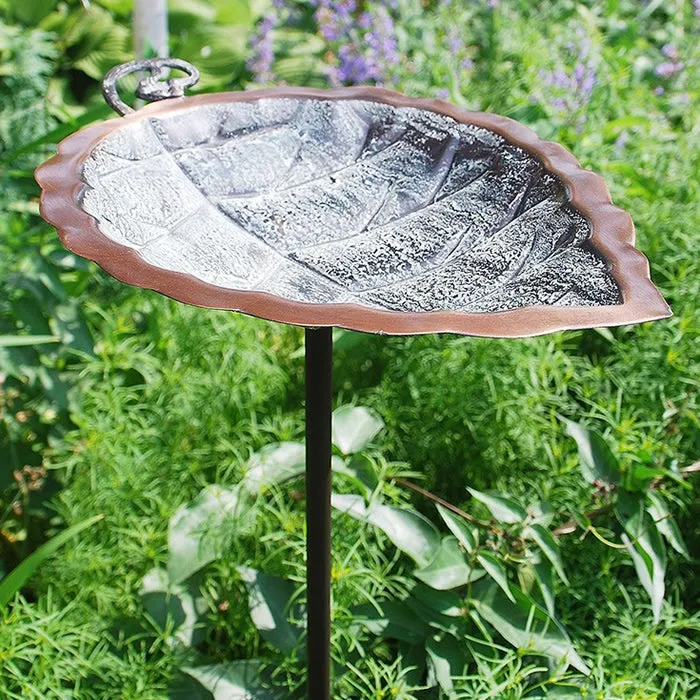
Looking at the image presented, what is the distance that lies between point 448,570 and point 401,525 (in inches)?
4.7

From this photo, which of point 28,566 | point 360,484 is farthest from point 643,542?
point 28,566

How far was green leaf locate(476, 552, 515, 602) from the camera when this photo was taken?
1.66 meters

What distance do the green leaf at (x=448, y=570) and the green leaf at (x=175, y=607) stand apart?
1.47 feet

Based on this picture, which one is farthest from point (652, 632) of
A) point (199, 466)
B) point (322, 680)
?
point (199, 466)

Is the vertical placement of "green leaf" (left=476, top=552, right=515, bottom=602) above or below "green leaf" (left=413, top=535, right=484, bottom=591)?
above

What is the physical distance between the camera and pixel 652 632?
1.78 m

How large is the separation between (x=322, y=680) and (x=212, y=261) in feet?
2.26

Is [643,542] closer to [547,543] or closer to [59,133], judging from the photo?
[547,543]

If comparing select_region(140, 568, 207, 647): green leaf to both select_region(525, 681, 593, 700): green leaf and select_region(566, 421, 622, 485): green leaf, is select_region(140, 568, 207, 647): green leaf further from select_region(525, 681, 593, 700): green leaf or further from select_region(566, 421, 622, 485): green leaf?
select_region(566, 421, 622, 485): green leaf

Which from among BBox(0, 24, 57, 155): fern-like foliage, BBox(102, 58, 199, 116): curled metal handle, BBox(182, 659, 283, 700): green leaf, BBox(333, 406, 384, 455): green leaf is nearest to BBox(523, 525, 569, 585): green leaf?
BBox(333, 406, 384, 455): green leaf

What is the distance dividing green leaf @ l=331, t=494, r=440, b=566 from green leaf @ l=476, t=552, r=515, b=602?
99 mm

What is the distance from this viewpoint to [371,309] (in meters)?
1.10

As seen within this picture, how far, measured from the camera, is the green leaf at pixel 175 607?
72.6 inches

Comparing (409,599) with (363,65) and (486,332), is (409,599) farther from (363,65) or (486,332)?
(363,65)
